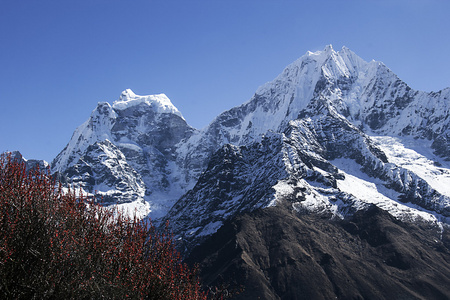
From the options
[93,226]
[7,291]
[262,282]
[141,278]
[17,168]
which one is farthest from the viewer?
[262,282]

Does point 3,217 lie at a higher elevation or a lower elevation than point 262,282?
lower

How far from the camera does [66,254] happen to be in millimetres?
33531

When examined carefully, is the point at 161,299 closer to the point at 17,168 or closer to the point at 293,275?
the point at 17,168

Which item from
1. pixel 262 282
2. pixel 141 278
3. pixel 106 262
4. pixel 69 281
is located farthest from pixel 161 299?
pixel 262 282

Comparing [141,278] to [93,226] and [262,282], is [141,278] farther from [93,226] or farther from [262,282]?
[262,282]

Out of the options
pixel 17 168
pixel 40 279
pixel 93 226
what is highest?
pixel 17 168

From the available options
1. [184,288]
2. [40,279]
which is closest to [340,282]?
[184,288]

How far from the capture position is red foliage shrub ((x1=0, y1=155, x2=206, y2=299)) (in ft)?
103

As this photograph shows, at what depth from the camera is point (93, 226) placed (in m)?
38.3

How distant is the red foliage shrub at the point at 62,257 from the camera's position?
103 feet

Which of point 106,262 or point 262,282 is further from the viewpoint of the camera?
point 262,282

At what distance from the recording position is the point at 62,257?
33250 millimetres

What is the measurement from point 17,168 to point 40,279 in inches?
562

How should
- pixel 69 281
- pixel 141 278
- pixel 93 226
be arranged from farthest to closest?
1. pixel 93 226
2. pixel 141 278
3. pixel 69 281
